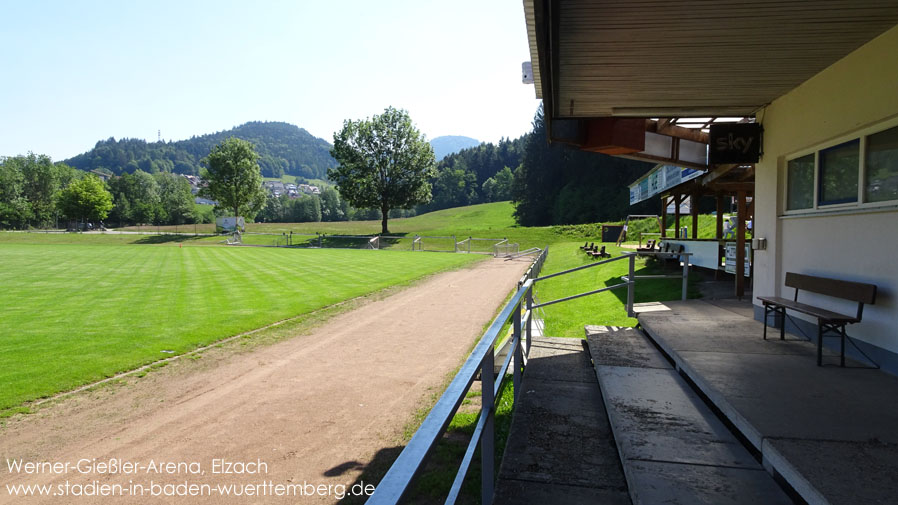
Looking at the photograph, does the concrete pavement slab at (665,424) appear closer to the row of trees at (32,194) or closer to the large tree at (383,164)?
the large tree at (383,164)

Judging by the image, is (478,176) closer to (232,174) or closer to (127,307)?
(232,174)

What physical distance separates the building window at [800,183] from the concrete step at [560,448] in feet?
12.1

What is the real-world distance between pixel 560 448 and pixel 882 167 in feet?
14.5

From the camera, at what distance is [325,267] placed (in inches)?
941

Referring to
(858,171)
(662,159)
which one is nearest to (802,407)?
(858,171)

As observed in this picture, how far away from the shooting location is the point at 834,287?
5.46 metres

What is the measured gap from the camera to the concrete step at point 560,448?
10.7ft

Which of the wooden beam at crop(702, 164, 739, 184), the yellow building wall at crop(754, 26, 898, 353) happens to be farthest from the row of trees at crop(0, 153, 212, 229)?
the yellow building wall at crop(754, 26, 898, 353)

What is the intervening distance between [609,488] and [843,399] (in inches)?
88.7

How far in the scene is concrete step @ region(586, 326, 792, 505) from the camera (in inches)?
117

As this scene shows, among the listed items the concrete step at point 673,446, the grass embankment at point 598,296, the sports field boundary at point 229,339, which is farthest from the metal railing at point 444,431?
the grass embankment at point 598,296

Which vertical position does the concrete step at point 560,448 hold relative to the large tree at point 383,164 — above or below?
below

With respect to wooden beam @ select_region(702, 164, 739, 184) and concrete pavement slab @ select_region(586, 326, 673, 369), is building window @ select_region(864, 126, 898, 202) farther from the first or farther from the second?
wooden beam @ select_region(702, 164, 739, 184)

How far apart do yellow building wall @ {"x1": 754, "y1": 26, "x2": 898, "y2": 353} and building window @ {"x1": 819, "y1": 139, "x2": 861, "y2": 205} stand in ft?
0.49
